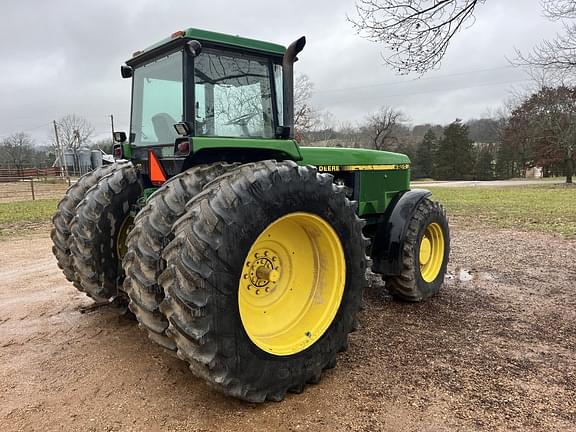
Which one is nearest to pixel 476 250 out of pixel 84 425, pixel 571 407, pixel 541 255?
pixel 541 255

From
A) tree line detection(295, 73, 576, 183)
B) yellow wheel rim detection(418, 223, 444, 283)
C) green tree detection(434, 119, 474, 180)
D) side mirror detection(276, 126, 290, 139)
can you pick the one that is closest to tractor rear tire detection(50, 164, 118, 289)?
side mirror detection(276, 126, 290, 139)

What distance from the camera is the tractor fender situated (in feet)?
15.4

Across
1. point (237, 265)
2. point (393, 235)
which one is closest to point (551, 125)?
point (393, 235)

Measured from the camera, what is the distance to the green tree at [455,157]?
157ft

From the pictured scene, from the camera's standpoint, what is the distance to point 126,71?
4.10 m

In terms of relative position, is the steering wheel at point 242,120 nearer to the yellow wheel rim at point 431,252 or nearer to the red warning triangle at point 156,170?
the red warning triangle at point 156,170

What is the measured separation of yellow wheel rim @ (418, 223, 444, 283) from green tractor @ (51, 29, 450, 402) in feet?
1.57

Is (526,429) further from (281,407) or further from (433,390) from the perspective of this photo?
(281,407)

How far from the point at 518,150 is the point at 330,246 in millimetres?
47946

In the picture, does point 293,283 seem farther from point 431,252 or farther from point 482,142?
point 482,142

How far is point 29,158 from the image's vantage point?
5972 cm

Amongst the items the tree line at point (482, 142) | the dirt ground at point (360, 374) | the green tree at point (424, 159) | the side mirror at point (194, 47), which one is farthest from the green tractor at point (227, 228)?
the green tree at point (424, 159)

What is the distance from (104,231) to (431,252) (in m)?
3.54

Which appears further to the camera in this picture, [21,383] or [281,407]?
[21,383]
